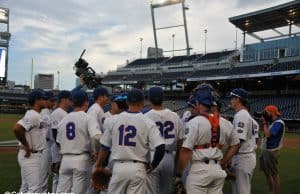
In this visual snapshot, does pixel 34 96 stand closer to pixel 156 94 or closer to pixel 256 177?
pixel 156 94

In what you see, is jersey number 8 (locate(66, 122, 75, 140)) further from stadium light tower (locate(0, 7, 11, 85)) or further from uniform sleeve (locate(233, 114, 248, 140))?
stadium light tower (locate(0, 7, 11, 85))

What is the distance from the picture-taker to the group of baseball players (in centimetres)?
518

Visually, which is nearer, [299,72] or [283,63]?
[299,72]

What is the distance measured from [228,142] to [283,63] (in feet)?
131

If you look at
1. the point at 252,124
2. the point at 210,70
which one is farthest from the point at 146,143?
the point at 210,70

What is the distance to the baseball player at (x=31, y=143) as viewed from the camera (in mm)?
6664

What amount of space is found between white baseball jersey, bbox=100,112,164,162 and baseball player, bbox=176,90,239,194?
0.36m

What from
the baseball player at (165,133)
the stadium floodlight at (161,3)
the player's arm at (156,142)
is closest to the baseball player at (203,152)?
Result: the player's arm at (156,142)

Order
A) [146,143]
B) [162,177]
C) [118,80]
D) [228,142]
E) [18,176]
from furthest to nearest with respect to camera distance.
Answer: [118,80]
[18,176]
[162,177]
[228,142]
[146,143]

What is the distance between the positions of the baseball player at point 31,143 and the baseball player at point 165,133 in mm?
1793

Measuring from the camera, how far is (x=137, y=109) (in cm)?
530

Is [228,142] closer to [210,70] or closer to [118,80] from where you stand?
[210,70]

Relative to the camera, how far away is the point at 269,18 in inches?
1761

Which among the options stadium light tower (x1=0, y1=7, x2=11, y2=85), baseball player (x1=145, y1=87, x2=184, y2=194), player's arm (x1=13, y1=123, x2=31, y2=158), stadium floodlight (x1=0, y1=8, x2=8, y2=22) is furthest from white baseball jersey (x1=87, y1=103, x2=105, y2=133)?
stadium floodlight (x1=0, y1=8, x2=8, y2=22)
